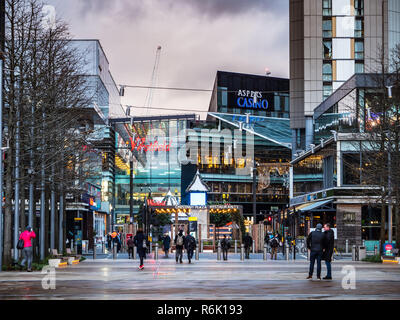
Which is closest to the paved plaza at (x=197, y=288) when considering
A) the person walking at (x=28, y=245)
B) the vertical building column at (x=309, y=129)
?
the person walking at (x=28, y=245)

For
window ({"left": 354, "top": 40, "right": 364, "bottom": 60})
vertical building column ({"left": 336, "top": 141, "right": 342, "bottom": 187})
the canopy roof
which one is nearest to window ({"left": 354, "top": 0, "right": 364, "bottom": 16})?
window ({"left": 354, "top": 40, "right": 364, "bottom": 60})

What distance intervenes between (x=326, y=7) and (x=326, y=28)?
2647 mm

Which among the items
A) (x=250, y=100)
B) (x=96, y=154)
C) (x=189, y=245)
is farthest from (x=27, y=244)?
(x=250, y=100)

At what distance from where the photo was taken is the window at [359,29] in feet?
287

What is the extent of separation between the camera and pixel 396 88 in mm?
41656

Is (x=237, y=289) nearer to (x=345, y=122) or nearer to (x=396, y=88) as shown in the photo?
(x=396, y=88)

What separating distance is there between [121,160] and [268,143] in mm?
27344

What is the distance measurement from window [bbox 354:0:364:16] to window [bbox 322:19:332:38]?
334 cm

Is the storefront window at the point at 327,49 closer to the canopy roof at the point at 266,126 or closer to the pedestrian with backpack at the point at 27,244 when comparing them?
the canopy roof at the point at 266,126

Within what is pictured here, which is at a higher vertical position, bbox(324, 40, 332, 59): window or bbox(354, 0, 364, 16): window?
bbox(354, 0, 364, 16): window

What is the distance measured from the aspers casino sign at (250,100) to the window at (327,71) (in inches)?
1780

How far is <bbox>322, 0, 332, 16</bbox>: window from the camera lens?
8825cm

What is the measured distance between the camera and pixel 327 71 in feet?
295

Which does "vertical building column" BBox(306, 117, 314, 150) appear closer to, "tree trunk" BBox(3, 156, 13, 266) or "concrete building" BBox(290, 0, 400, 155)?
"concrete building" BBox(290, 0, 400, 155)
